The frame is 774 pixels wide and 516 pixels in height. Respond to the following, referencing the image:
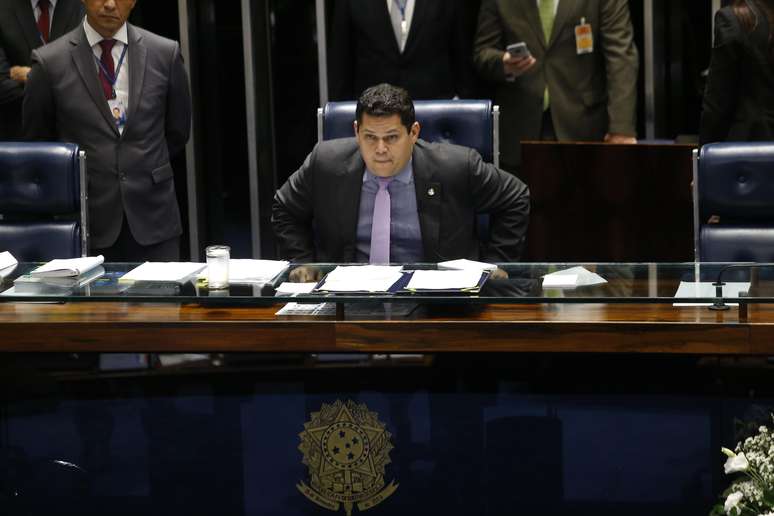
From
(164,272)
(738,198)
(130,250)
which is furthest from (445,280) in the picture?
(130,250)

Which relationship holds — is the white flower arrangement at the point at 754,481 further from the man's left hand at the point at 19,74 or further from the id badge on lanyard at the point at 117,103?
the man's left hand at the point at 19,74

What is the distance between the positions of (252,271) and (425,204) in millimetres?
922

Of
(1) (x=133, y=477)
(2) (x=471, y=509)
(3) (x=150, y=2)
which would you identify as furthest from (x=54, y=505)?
(3) (x=150, y=2)

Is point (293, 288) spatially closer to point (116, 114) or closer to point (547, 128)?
point (116, 114)

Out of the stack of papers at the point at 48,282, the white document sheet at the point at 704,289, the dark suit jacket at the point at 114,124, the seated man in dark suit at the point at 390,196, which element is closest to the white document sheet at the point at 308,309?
the stack of papers at the point at 48,282

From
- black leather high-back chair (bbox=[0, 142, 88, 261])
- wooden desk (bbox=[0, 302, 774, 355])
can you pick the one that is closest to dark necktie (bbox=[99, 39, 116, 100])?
black leather high-back chair (bbox=[0, 142, 88, 261])

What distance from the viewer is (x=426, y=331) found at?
107 inches

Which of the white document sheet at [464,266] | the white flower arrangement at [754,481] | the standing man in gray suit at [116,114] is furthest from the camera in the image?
the standing man in gray suit at [116,114]

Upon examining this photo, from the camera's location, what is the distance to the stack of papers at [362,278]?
9.15 feet

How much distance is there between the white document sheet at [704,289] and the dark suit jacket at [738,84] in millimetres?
1788

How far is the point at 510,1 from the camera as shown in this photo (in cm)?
509

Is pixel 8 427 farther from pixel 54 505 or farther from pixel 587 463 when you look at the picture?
pixel 587 463

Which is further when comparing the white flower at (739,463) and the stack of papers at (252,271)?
the stack of papers at (252,271)

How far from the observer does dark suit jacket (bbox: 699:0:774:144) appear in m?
4.33
